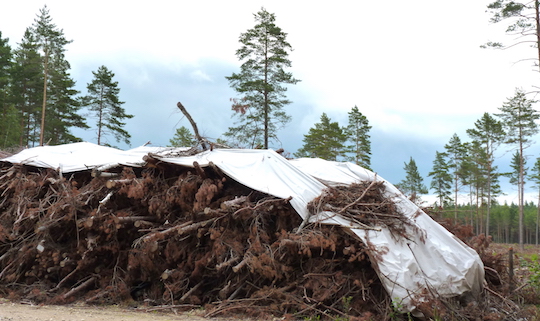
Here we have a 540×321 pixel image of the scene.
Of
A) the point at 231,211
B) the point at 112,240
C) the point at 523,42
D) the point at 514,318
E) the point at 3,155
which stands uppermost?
the point at 523,42

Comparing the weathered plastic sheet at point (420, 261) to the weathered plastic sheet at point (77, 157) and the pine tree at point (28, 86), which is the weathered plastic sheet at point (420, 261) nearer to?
the weathered plastic sheet at point (77, 157)

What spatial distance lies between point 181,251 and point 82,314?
1844mm

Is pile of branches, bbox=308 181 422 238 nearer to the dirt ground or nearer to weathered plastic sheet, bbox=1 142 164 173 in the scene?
the dirt ground

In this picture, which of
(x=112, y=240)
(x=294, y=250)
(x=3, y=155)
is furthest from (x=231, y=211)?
(x=3, y=155)

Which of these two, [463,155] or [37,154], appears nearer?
[37,154]

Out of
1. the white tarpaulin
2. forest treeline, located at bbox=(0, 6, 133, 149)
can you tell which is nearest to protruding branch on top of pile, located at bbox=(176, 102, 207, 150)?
the white tarpaulin

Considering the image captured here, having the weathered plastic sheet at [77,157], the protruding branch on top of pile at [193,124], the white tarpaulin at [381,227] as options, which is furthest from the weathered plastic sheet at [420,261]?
the weathered plastic sheet at [77,157]

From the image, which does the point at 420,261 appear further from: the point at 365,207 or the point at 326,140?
the point at 326,140

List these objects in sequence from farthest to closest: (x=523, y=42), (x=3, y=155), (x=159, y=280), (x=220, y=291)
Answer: (x=523, y=42) → (x=3, y=155) → (x=159, y=280) → (x=220, y=291)

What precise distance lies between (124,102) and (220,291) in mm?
27304

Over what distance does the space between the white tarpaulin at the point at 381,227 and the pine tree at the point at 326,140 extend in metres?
25.6

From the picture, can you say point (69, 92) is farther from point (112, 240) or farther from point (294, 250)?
point (294, 250)

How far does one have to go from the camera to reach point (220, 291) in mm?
7094

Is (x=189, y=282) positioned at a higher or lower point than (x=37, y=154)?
lower
